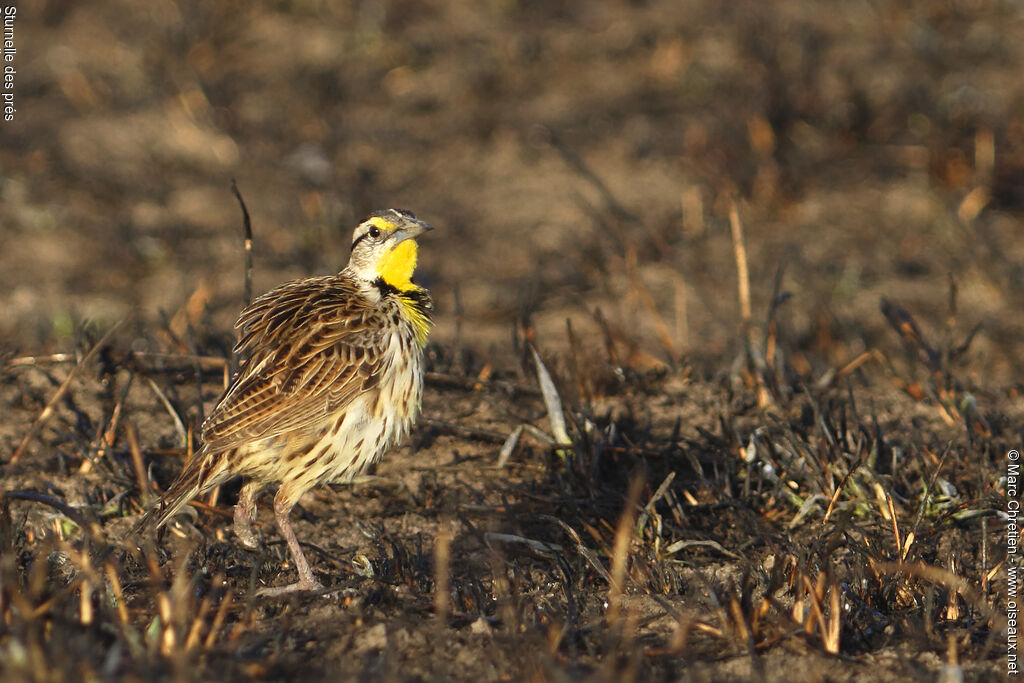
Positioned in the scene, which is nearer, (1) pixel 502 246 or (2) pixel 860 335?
(2) pixel 860 335

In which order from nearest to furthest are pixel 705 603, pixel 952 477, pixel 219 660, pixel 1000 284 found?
pixel 219 660 → pixel 705 603 → pixel 952 477 → pixel 1000 284

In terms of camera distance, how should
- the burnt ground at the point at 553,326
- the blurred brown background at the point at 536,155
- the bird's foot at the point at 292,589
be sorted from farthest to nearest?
the blurred brown background at the point at 536,155, the bird's foot at the point at 292,589, the burnt ground at the point at 553,326

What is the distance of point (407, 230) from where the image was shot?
5570 mm

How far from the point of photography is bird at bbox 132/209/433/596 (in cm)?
500

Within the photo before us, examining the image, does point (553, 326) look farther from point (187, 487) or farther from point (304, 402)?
point (187, 487)

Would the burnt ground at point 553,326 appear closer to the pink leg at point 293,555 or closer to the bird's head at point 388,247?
the pink leg at point 293,555

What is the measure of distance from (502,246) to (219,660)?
21.3 ft

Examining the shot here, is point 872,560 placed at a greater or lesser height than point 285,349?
lesser

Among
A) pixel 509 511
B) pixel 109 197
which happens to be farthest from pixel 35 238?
pixel 509 511

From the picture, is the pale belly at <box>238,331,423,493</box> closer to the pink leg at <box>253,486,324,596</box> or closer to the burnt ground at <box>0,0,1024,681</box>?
the pink leg at <box>253,486,324,596</box>

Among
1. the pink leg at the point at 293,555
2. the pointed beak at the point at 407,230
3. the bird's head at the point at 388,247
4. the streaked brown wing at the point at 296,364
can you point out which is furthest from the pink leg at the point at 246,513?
the pointed beak at the point at 407,230

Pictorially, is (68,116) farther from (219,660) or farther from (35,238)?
(219,660)

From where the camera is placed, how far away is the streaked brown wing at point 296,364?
5.01 meters

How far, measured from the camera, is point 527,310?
21.8ft
